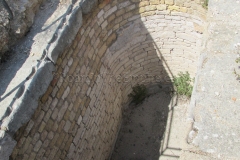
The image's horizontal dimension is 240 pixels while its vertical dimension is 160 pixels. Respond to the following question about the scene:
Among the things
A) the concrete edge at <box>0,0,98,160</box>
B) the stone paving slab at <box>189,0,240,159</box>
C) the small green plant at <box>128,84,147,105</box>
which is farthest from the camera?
the small green plant at <box>128,84,147,105</box>

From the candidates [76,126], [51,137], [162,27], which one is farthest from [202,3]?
[51,137]

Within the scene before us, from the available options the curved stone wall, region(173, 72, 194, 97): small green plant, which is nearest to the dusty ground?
the curved stone wall

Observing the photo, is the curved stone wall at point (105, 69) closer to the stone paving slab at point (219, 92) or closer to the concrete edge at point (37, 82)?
the concrete edge at point (37, 82)

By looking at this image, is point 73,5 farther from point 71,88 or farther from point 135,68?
point 135,68

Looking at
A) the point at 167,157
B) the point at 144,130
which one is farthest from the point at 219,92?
the point at 144,130

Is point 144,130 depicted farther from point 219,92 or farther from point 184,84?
point 219,92

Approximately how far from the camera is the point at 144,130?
5195mm

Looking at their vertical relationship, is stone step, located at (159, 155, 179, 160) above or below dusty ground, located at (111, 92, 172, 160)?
below

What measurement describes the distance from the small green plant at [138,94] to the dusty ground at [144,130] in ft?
0.37

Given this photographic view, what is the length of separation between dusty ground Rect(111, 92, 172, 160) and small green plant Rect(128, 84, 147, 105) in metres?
0.11

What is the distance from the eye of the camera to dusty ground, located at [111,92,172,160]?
4.93 m

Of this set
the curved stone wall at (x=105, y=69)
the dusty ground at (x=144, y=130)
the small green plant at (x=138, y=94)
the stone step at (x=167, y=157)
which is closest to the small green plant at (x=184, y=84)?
the curved stone wall at (x=105, y=69)

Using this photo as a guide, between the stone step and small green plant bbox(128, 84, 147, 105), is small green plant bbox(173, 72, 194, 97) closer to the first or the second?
small green plant bbox(128, 84, 147, 105)

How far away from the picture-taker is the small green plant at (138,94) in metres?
5.46
